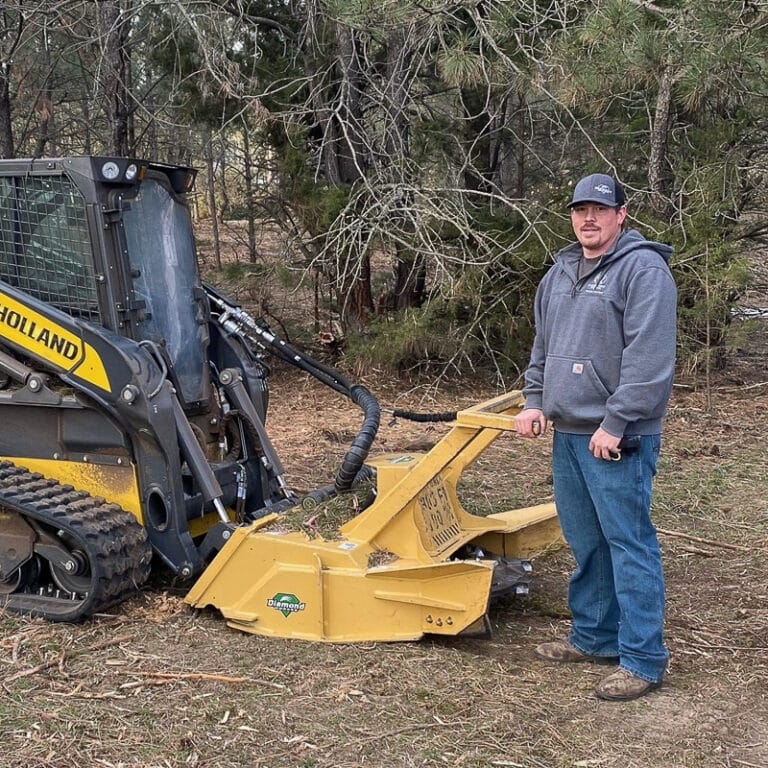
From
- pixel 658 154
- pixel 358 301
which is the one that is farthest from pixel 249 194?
pixel 658 154

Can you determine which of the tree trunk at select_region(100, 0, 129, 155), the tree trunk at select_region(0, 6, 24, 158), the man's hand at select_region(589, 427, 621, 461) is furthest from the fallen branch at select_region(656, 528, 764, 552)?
the tree trunk at select_region(0, 6, 24, 158)

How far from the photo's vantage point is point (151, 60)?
10516 mm

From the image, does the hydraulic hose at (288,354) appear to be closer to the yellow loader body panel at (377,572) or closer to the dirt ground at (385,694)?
the yellow loader body panel at (377,572)

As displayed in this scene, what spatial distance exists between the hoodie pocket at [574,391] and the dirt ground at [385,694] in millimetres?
1074

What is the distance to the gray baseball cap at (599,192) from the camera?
3707 millimetres

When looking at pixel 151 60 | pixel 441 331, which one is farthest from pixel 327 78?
pixel 441 331

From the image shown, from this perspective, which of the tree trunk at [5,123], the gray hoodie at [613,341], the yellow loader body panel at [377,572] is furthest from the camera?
the tree trunk at [5,123]

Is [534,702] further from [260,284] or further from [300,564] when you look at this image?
[260,284]

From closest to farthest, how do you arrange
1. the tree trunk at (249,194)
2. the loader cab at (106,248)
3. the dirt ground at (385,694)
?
the dirt ground at (385,694) < the loader cab at (106,248) < the tree trunk at (249,194)

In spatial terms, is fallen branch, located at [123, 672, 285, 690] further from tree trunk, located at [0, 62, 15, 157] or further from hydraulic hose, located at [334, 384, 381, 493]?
tree trunk, located at [0, 62, 15, 157]

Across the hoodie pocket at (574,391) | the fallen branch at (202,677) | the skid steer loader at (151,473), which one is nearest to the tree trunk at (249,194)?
the skid steer loader at (151,473)

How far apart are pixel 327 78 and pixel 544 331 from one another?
6747 millimetres

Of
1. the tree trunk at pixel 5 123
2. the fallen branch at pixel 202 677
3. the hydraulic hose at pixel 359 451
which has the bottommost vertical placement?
the fallen branch at pixel 202 677

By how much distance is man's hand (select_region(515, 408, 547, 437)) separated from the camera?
3.90 m
